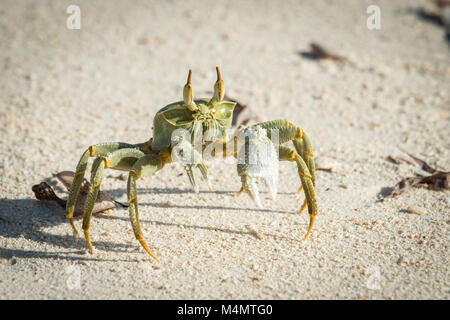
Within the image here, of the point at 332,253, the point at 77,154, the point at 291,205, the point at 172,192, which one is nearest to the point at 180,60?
the point at 77,154

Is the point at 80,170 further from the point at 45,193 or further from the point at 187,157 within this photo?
the point at 187,157

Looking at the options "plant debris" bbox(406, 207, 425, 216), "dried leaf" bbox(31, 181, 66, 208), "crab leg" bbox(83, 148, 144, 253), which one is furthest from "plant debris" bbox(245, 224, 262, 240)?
"dried leaf" bbox(31, 181, 66, 208)

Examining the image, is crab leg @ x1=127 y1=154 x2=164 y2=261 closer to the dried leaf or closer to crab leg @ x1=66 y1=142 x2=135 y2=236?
crab leg @ x1=66 y1=142 x2=135 y2=236

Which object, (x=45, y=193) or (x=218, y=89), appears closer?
(x=218, y=89)

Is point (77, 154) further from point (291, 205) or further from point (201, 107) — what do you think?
point (291, 205)

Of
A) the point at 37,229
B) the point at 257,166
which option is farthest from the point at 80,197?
the point at 257,166
